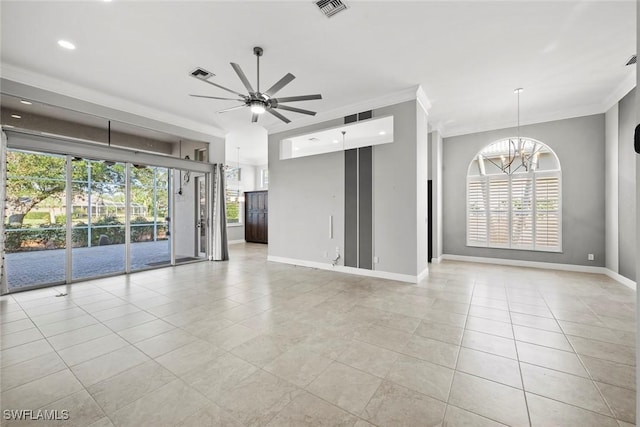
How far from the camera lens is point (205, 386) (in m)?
1.98

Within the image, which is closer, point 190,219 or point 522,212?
point 522,212

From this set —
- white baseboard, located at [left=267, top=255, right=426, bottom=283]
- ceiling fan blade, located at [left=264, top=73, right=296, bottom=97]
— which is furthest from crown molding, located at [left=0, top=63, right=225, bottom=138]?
white baseboard, located at [left=267, top=255, right=426, bottom=283]

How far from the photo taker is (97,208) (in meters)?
5.40

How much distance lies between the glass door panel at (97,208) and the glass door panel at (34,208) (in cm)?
22

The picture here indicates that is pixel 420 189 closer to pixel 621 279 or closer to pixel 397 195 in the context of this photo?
pixel 397 195

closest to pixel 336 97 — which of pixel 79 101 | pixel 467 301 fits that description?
pixel 467 301

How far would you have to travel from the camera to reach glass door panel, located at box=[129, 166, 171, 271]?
5.71 m

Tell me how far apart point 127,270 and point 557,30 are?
7872 mm

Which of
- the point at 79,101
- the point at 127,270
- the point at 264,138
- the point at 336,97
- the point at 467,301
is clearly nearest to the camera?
the point at 467,301

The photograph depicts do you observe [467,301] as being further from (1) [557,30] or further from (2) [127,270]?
(2) [127,270]

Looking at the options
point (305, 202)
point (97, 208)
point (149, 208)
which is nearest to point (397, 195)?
point (305, 202)

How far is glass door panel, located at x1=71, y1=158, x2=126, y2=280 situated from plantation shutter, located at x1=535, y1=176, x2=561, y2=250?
909cm

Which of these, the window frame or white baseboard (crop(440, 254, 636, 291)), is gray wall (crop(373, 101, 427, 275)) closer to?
white baseboard (crop(440, 254, 636, 291))

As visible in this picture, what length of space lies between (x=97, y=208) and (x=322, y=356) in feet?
18.5
